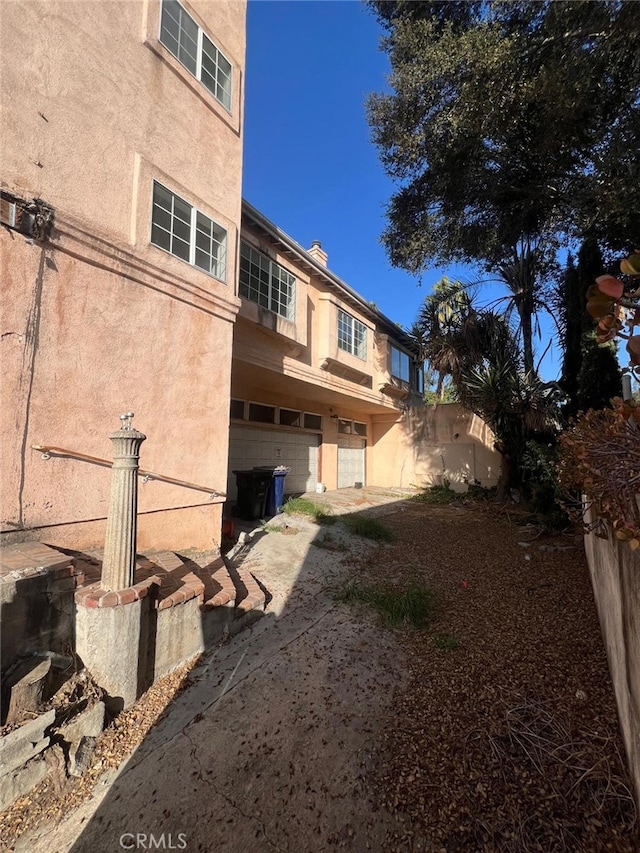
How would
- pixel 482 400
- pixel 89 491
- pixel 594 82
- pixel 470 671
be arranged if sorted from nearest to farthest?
pixel 470 671
pixel 89 491
pixel 594 82
pixel 482 400

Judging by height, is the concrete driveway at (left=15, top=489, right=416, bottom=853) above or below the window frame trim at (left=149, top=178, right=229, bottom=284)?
below

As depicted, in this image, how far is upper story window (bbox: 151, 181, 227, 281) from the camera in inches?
209

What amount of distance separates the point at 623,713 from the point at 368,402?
37.0 feet

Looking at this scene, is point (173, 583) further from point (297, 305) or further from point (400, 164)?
point (400, 164)

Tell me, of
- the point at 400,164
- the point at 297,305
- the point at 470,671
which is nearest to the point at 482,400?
the point at 297,305

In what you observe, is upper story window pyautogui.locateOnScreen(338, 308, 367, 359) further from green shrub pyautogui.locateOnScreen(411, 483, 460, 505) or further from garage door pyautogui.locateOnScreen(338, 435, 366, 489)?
green shrub pyautogui.locateOnScreen(411, 483, 460, 505)

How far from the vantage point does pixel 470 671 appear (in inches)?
129

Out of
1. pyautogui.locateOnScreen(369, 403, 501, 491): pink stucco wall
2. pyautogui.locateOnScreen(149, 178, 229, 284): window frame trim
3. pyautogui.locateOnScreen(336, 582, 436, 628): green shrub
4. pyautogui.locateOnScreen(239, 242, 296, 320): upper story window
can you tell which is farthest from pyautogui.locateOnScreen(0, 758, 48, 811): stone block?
pyautogui.locateOnScreen(369, 403, 501, 491): pink stucco wall

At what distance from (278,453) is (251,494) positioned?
3286 millimetres

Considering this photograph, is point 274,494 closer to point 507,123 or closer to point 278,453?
point 278,453

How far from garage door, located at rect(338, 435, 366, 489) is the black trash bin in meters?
6.36

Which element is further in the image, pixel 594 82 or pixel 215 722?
pixel 594 82

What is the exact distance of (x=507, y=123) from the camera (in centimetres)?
709

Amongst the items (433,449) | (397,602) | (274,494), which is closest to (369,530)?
(274,494)
